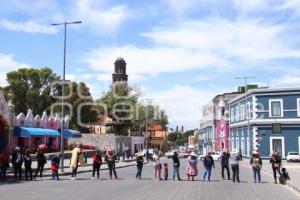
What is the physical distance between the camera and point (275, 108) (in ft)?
191

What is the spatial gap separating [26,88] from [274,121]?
40.9m

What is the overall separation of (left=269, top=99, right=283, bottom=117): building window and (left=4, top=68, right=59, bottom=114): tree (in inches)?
1496

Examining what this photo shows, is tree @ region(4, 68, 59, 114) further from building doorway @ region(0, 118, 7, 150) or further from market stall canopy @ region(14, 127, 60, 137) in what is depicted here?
building doorway @ region(0, 118, 7, 150)

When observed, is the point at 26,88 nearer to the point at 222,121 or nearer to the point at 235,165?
the point at 222,121

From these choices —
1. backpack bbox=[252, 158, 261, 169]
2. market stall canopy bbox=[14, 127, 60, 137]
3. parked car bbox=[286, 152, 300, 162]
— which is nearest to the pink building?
parked car bbox=[286, 152, 300, 162]

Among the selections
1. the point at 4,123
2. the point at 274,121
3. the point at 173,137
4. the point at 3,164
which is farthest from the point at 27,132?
the point at 173,137

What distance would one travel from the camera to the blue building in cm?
5719

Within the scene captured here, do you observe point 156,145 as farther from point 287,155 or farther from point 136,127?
point 287,155

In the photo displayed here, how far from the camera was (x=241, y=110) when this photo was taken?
6656 centimetres

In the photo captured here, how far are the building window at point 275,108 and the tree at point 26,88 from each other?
3801 cm

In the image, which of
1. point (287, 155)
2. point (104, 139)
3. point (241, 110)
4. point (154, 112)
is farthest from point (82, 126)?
point (287, 155)

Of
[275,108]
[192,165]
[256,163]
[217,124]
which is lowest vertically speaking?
[192,165]

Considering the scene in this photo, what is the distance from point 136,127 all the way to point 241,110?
38405 millimetres

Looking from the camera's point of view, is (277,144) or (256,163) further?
(277,144)
